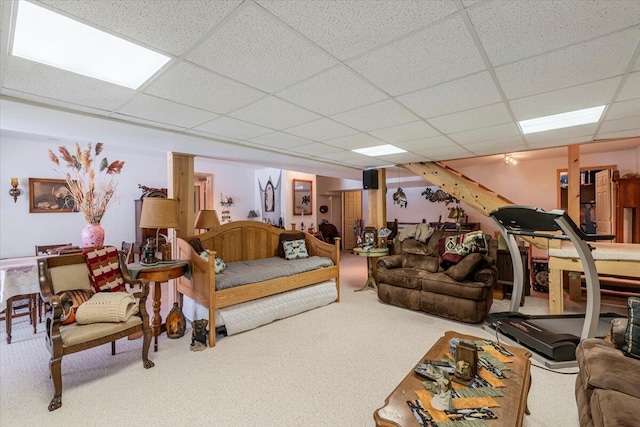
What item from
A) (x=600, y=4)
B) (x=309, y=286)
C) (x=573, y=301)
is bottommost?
(x=573, y=301)

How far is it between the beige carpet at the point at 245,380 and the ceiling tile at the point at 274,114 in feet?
7.30

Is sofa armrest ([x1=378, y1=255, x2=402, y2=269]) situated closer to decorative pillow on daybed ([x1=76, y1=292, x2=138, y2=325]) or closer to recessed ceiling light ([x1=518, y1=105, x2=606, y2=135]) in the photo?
recessed ceiling light ([x1=518, y1=105, x2=606, y2=135])

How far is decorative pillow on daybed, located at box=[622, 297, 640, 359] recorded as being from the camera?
1.71m

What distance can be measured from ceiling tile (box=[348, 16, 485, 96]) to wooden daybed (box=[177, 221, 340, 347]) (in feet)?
7.20

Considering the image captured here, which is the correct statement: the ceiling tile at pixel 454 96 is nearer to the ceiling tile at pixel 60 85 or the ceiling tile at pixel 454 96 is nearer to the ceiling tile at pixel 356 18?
the ceiling tile at pixel 356 18

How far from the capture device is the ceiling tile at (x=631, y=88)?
1.93 meters

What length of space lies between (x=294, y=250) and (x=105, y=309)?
263 cm

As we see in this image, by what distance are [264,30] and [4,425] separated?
286 cm

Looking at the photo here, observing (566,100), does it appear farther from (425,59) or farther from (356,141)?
(356,141)

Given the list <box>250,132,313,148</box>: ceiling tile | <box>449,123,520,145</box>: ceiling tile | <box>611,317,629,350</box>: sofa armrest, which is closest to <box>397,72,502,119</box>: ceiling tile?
<box>449,123,520,145</box>: ceiling tile

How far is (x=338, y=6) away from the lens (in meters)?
1.24

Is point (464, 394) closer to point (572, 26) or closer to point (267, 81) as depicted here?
point (572, 26)

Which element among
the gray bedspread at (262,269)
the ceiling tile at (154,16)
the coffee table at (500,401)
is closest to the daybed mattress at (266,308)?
the gray bedspread at (262,269)

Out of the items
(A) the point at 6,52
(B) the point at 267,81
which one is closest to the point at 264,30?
(B) the point at 267,81
